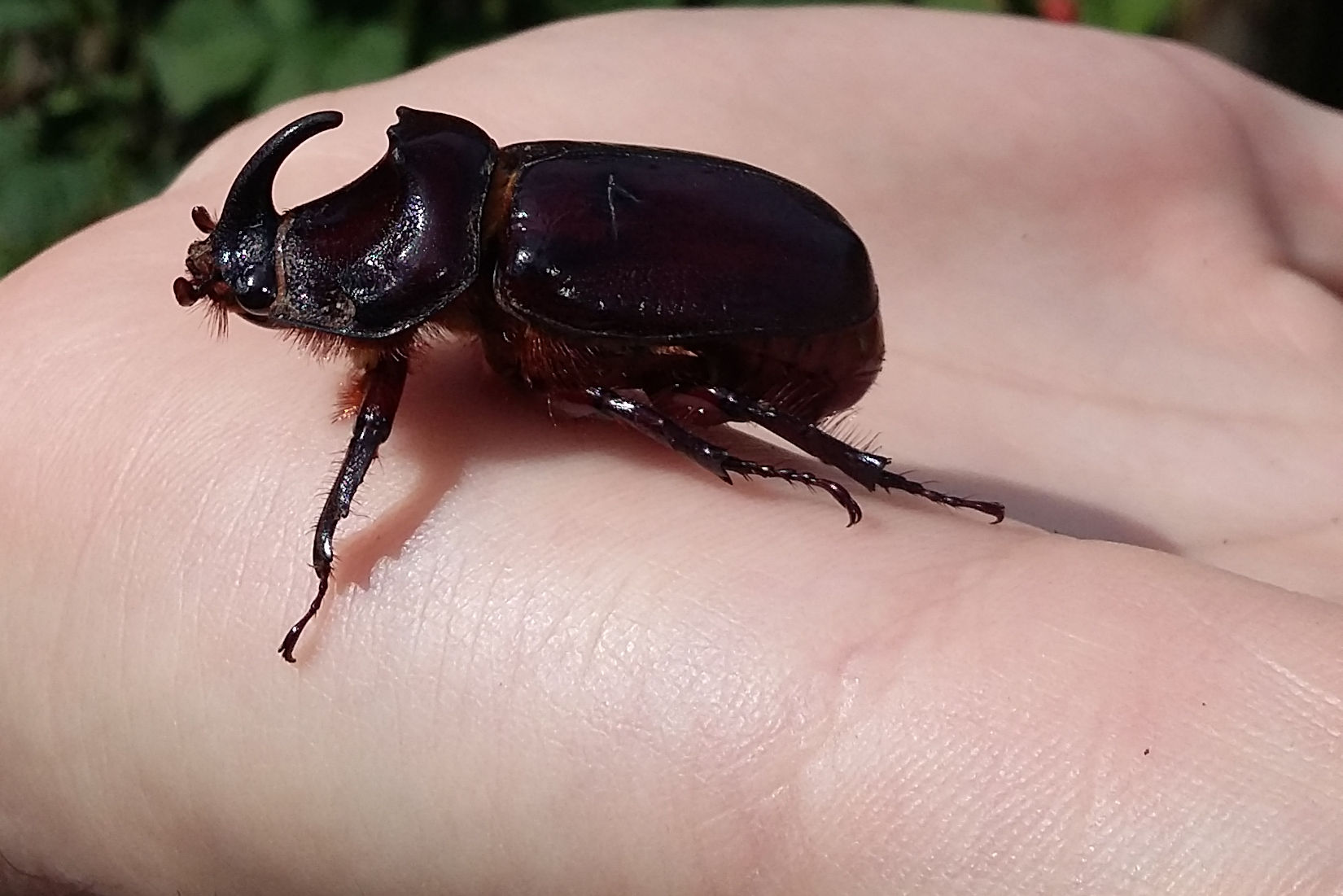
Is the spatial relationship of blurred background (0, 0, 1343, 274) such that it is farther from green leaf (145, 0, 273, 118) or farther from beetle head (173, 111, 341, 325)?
beetle head (173, 111, 341, 325)

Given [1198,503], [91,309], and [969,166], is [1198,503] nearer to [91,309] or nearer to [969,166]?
[969,166]

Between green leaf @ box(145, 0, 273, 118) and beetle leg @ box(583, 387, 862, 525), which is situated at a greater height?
beetle leg @ box(583, 387, 862, 525)

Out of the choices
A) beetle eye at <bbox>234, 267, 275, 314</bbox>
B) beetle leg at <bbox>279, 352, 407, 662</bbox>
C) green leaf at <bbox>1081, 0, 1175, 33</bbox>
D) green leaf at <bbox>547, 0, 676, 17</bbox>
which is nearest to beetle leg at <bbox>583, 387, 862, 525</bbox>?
beetle leg at <bbox>279, 352, 407, 662</bbox>

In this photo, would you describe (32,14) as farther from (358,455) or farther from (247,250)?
(358,455)

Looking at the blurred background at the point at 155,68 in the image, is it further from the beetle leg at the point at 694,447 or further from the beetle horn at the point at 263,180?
the beetle leg at the point at 694,447

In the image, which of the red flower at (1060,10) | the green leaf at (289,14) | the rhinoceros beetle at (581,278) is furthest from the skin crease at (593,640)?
the red flower at (1060,10)

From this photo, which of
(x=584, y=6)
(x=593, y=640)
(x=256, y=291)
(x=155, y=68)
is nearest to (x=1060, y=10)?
(x=584, y=6)

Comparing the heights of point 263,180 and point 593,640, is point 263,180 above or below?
above
